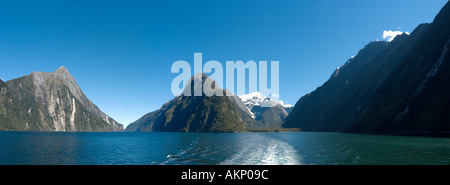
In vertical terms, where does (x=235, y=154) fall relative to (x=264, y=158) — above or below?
below

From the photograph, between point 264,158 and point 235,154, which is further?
point 235,154

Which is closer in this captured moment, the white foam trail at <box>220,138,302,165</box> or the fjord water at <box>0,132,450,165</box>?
the white foam trail at <box>220,138,302,165</box>

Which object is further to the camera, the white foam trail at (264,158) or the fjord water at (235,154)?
the fjord water at (235,154)
